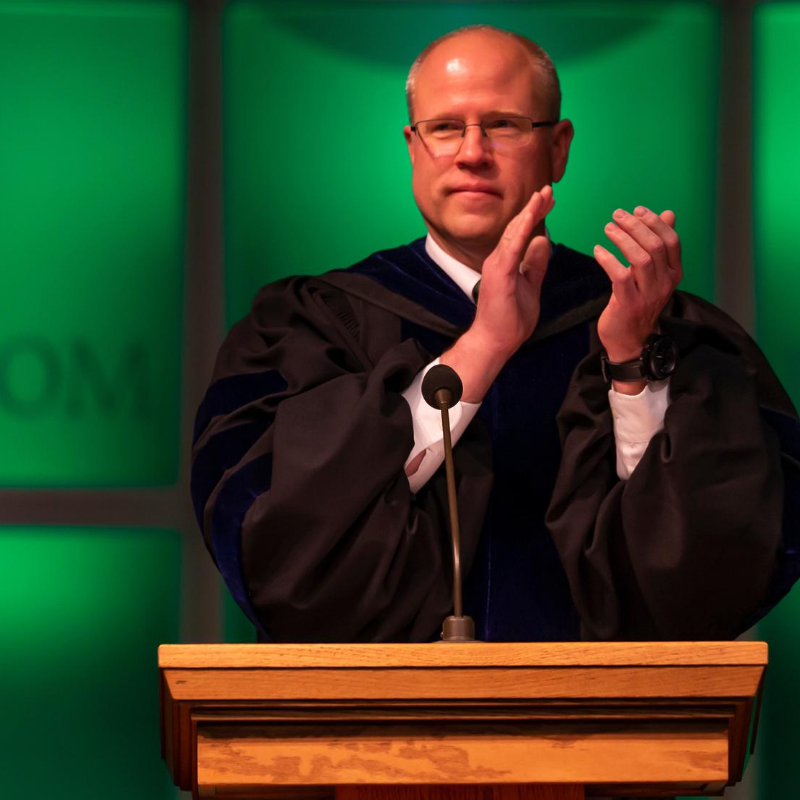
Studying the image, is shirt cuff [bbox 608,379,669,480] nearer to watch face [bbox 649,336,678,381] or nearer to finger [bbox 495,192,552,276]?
watch face [bbox 649,336,678,381]

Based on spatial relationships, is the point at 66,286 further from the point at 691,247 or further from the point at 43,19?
the point at 691,247

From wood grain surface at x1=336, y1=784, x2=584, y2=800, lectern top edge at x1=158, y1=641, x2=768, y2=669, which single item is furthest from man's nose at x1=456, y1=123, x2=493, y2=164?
wood grain surface at x1=336, y1=784, x2=584, y2=800

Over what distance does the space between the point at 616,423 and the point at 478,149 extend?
73cm

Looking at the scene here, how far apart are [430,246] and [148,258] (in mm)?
1018

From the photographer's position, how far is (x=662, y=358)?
10.3ft

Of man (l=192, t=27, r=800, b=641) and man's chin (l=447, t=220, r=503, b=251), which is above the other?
man's chin (l=447, t=220, r=503, b=251)

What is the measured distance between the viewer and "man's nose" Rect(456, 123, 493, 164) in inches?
139

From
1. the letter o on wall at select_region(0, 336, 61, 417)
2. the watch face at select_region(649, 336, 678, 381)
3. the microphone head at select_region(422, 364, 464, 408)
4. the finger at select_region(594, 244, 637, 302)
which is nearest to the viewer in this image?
the microphone head at select_region(422, 364, 464, 408)

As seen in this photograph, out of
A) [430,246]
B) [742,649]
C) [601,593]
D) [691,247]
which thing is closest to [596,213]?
[691,247]

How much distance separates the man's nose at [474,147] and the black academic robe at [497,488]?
1.06ft

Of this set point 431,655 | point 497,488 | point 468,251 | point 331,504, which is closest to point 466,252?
point 468,251

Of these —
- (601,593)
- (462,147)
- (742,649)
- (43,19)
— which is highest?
(43,19)

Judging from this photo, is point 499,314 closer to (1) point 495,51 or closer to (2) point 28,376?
(1) point 495,51

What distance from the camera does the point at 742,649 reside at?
2285mm
